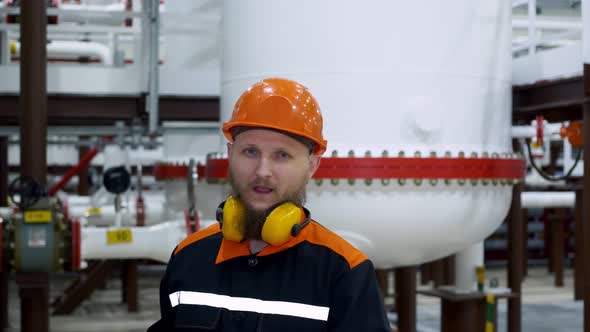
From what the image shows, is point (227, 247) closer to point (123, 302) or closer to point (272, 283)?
point (272, 283)

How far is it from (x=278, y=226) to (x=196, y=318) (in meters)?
0.31

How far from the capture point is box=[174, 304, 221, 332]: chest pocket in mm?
1911

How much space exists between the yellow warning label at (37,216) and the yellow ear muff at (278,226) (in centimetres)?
341

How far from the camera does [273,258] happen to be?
1947 millimetres

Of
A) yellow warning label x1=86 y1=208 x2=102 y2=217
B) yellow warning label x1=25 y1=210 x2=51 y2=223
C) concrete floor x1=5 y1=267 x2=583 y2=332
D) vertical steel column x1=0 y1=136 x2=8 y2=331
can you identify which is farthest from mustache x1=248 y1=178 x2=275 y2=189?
concrete floor x1=5 y1=267 x2=583 y2=332

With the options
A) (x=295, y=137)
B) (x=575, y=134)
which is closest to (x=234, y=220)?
(x=295, y=137)

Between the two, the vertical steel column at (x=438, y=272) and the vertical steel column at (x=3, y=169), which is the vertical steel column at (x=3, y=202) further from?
the vertical steel column at (x=438, y=272)

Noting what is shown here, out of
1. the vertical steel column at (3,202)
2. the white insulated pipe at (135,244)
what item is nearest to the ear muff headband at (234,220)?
the white insulated pipe at (135,244)

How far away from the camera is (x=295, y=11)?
400 centimetres

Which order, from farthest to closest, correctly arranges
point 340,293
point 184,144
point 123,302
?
point 123,302 → point 184,144 → point 340,293

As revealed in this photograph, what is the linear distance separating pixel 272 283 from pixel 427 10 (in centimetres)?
242

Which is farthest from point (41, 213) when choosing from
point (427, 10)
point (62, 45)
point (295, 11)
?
point (62, 45)

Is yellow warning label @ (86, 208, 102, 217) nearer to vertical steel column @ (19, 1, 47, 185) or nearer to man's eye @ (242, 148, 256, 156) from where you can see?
vertical steel column @ (19, 1, 47, 185)

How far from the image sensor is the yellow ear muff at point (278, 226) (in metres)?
1.86
